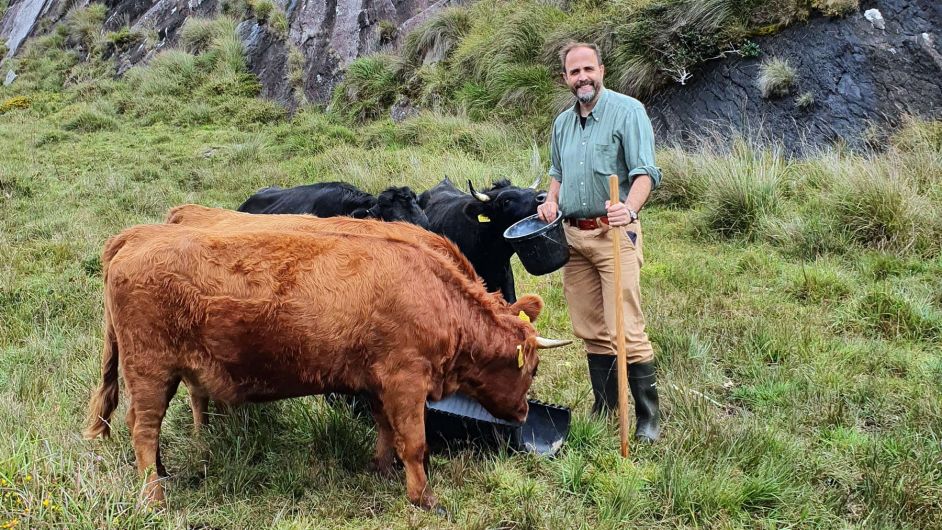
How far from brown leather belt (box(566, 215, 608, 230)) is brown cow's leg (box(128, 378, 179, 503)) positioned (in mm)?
2507

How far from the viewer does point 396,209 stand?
6664 millimetres

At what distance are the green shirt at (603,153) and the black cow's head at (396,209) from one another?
7.74ft

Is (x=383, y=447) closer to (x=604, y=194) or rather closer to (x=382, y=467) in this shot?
(x=382, y=467)

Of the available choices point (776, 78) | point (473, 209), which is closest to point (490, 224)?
point (473, 209)

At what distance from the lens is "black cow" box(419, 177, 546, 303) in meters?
6.33

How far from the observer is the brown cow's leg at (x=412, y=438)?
12.0 ft

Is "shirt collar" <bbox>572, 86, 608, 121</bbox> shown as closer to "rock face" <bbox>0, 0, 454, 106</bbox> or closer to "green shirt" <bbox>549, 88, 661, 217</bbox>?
"green shirt" <bbox>549, 88, 661, 217</bbox>

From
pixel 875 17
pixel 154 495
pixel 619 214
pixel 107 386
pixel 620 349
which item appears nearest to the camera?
pixel 154 495

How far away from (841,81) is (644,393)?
763 cm

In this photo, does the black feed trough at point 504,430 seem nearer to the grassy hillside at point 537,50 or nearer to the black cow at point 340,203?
the black cow at point 340,203

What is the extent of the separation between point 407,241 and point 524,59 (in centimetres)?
1086

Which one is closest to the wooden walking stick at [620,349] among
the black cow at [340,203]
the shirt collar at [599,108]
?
the shirt collar at [599,108]

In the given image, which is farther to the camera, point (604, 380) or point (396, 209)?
point (396, 209)

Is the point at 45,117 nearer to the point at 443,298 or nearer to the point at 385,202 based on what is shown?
the point at 385,202
